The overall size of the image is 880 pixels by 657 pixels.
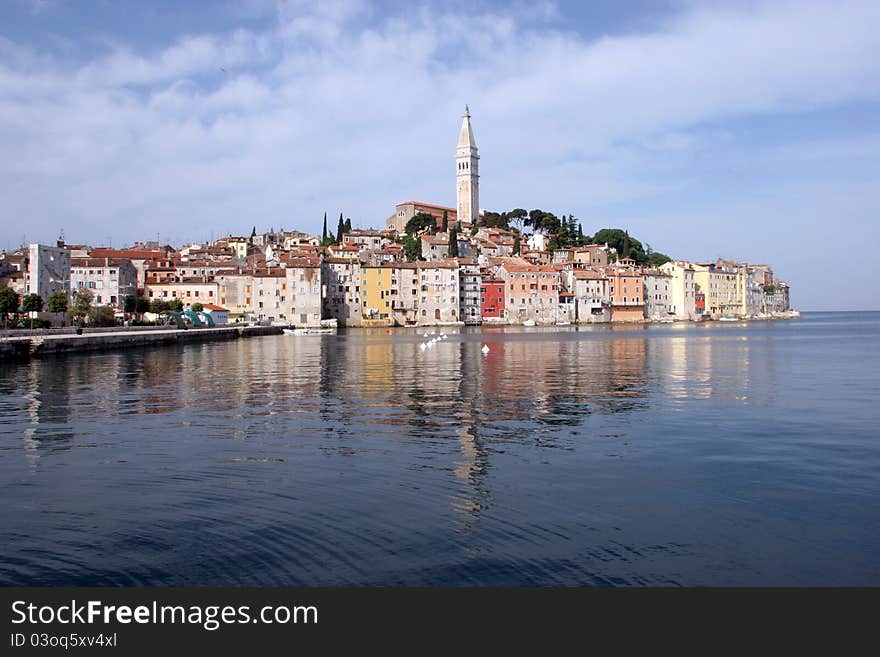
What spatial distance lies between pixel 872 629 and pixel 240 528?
560 centimetres

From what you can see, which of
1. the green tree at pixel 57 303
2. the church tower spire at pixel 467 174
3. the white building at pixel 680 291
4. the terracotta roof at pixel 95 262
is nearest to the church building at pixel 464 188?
the church tower spire at pixel 467 174

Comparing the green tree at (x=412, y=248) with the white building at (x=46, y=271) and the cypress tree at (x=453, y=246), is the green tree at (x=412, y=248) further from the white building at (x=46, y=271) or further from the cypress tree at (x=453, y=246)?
the white building at (x=46, y=271)

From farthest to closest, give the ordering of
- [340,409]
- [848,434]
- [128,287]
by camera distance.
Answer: [128,287] → [340,409] → [848,434]

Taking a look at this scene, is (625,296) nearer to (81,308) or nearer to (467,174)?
(467,174)

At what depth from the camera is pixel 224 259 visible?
319 feet

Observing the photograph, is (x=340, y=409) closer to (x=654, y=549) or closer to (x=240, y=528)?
(x=240, y=528)

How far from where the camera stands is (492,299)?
98625 mm

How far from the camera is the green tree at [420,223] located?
12306 centimetres

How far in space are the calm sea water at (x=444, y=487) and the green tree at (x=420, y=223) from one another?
104550 millimetres

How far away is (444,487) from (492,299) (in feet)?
295

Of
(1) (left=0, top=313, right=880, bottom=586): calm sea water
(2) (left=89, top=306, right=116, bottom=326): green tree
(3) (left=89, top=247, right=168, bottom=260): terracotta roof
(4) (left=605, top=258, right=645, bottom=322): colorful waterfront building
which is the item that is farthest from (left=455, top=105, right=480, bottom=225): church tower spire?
(1) (left=0, top=313, right=880, bottom=586): calm sea water

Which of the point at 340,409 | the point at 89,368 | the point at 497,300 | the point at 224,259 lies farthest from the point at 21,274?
the point at 340,409

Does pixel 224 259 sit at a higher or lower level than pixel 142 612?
higher

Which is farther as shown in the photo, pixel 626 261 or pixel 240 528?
pixel 626 261
